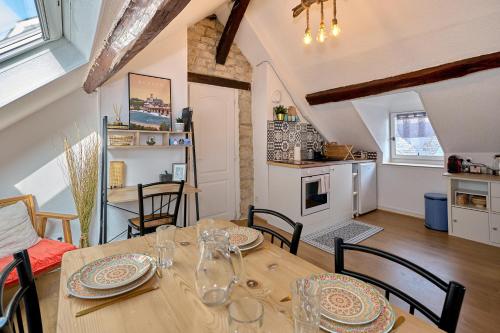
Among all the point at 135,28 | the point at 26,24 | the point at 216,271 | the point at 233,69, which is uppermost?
the point at 233,69

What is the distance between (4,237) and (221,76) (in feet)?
9.91

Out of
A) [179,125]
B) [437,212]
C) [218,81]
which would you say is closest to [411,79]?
[437,212]

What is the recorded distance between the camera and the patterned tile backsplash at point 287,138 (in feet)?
12.8

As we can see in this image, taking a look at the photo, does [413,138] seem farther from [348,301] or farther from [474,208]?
[348,301]

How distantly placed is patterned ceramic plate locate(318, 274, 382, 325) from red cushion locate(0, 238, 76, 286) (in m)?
2.01

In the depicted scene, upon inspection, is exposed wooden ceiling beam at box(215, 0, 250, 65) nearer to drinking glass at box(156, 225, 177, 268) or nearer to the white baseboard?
drinking glass at box(156, 225, 177, 268)

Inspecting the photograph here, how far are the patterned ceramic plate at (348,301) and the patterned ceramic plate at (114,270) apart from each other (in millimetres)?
665

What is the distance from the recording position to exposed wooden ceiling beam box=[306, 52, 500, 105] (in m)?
2.37

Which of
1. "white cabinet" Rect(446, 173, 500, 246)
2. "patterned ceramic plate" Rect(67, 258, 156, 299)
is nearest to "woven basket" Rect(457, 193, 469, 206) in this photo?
"white cabinet" Rect(446, 173, 500, 246)

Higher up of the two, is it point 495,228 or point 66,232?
point 66,232

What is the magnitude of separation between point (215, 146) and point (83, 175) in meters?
1.73

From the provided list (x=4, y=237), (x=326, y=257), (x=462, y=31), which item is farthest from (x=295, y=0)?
(x=4, y=237)

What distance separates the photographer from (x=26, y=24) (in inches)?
61.9

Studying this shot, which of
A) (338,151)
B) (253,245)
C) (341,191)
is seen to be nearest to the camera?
(253,245)
